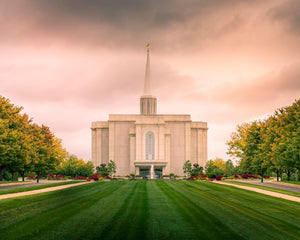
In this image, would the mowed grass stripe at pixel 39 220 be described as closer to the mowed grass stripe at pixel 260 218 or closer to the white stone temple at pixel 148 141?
the mowed grass stripe at pixel 260 218

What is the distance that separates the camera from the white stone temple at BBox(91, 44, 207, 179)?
267ft

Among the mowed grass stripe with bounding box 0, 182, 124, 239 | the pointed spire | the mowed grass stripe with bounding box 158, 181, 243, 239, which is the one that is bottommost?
the mowed grass stripe with bounding box 158, 181, 243, 239

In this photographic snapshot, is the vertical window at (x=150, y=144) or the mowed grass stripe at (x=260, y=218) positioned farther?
the vertical window at (x=150, y=144)

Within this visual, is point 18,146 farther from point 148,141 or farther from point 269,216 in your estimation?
point 148,141

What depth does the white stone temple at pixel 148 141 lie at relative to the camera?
3204 inches

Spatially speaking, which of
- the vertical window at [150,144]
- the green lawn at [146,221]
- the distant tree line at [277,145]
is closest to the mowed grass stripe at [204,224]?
the green lawn at [146,221]

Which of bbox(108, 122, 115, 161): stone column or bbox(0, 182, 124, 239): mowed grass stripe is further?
bbox(108, 122, 115, 161): stone column

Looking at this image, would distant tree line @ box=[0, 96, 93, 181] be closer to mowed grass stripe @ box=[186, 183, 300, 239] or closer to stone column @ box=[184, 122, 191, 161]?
mowed grass stripe @ box=[186, 183, 300, 239]

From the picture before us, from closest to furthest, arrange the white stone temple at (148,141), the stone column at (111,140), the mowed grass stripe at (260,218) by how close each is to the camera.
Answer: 1. the mowed grass stripe at (260,218)
2. the white stone temple at (148,141)
3. the stone column at (111,140)

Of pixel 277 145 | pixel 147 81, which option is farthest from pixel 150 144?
pixel 277 145

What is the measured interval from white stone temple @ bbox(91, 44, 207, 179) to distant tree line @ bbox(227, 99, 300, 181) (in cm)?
2882

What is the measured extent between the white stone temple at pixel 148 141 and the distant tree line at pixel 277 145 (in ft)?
94.6

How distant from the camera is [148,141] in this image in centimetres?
8206

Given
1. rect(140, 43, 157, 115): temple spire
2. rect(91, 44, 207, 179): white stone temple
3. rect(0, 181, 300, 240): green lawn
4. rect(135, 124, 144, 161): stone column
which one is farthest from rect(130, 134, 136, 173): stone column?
rect(0, 181, 300, 240): green lawn
